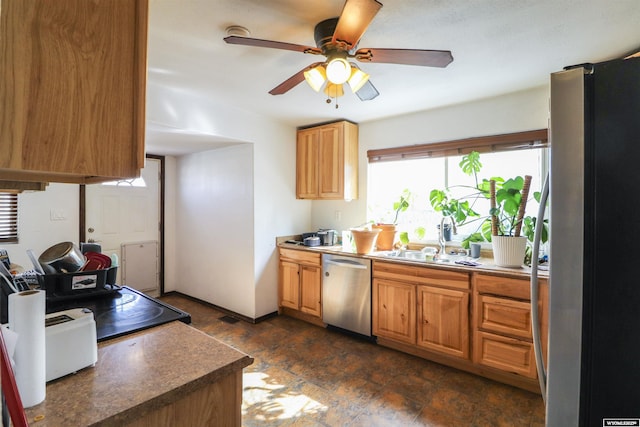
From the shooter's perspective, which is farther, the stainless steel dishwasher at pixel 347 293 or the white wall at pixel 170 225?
the white wall at pixel 170 225

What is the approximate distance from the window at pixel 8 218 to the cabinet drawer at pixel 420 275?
11.8 feet

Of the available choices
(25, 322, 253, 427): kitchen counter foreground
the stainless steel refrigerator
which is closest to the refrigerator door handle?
the stainless steel refrigerator

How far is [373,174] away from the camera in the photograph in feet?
12.1

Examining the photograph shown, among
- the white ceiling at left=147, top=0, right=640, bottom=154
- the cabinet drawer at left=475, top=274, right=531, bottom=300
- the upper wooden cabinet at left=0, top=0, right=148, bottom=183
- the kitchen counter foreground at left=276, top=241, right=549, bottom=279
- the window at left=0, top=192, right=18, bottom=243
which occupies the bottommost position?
the cabinet drawer at left=475, top=274, right=531, bottom=300

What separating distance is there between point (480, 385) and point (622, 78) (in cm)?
231

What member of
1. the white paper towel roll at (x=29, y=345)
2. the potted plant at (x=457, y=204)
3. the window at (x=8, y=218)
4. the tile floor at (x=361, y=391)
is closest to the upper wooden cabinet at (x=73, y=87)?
the white paper towel roll at (x=29, y=345)

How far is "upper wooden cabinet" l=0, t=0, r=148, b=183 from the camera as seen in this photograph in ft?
1.78

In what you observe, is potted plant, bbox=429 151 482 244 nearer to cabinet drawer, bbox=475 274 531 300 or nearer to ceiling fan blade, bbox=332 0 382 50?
cabinet drawer, bbox=475 274 531 300

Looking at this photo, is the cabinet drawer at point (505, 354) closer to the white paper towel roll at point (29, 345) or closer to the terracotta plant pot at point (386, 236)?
the terracotta plant pot at point (386, 236)

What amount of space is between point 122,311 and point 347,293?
2083 millimetres

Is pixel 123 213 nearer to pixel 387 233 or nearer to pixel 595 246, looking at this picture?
pixel 387 233

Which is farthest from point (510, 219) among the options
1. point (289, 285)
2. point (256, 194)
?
point (256, 194)

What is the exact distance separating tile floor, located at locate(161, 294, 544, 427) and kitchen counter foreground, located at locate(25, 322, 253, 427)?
113cm

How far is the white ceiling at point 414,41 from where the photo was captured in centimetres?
157
